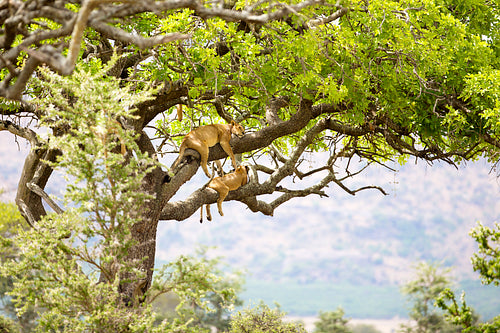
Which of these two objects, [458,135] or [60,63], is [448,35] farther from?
[60,63]

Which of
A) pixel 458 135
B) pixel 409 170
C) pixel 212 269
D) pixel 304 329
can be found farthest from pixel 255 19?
pixel 409 170

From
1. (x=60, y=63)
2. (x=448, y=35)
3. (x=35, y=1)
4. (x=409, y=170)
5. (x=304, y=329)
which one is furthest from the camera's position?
(x=409, y=170)

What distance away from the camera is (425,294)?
58.9 feet

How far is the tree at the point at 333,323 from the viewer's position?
19250 millimetres

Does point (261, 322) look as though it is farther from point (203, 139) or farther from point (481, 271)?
point (481, 271)

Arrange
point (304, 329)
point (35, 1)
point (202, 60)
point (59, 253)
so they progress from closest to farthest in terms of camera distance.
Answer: point (35, 1) < point (59, 253) < point (202, 60) < point (304, 329)

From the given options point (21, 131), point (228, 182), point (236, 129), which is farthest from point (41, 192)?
point (236, 129)

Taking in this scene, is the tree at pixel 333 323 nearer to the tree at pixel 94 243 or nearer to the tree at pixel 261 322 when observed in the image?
the tree at pixel 261 322

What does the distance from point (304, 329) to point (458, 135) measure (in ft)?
20.7

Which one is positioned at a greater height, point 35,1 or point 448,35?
point 448,35

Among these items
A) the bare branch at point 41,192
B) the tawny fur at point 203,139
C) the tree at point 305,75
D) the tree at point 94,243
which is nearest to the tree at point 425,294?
the tree at point 305,75

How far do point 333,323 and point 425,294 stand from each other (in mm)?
3454

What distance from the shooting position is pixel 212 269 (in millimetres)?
5852

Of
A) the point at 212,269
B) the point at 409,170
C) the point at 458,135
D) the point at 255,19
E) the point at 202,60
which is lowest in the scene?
the point at 212,269
